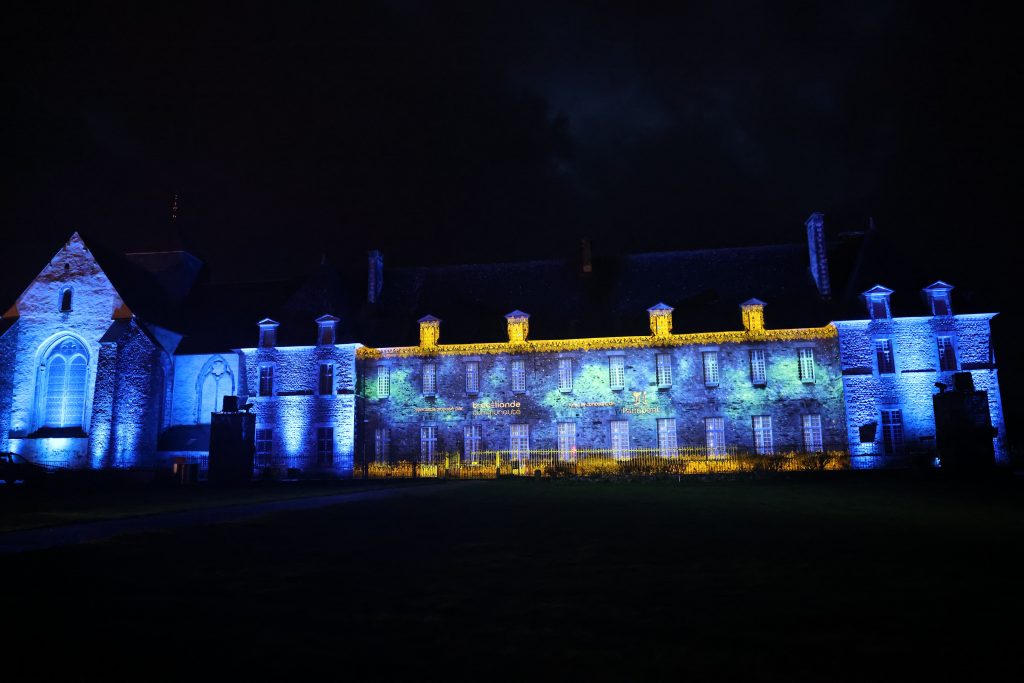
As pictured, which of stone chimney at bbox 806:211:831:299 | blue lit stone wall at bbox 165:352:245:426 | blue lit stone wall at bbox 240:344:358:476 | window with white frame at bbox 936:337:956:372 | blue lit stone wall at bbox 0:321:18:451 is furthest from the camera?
blue lit stone wall at bbox 165:352:245:426

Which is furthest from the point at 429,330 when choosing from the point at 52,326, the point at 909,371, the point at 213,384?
the point at 909,371

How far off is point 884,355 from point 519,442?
17401 mm

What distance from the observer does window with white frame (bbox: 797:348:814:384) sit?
33.0 m

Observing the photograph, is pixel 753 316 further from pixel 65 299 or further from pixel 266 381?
pixel 65 299

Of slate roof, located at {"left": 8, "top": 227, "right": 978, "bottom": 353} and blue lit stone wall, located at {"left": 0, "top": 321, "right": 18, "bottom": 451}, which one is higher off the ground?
slate roof, located at {"left": 8, "top": 227, "right": 978, "bottom": 353}

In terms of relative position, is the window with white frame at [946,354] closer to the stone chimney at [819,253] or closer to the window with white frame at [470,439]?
the stone chimney at [819,253]

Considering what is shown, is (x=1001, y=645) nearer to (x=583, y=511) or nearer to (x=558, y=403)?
(x=583, y=511)

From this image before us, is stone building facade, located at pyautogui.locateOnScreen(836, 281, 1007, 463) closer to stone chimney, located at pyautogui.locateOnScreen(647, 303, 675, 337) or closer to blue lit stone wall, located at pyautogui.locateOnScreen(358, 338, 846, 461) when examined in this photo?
blue lit stone wall, located at pyautogui.locateOnScreen(358, 338, 846, 461)

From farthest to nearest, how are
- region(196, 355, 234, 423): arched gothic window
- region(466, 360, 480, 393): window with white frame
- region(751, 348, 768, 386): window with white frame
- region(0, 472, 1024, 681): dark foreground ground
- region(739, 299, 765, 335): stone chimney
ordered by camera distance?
region(196, 355, 234, 423): arched gothic window
region(466, 360, 480, 393): window with white frame
region(739, 299, 765, 335): stone chimney
region(751, 348, 768, 386): window with white frame
region(0, 472, 1024, 681): dark foreground ground

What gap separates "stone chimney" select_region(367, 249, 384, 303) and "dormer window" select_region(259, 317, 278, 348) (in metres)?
5.41

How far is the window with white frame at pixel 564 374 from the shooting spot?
35.0m

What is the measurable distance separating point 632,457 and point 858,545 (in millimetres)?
25327

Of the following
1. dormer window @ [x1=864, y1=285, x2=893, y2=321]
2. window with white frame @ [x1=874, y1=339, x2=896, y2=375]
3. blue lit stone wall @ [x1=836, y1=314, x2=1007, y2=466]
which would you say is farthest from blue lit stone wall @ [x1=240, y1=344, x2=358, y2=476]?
window with white frame @ [x1=874, y1=339, x2=896, y2=375]

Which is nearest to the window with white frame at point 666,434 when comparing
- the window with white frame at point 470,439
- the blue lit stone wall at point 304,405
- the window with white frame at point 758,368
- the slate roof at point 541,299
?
the window with white frame at point 758,368
